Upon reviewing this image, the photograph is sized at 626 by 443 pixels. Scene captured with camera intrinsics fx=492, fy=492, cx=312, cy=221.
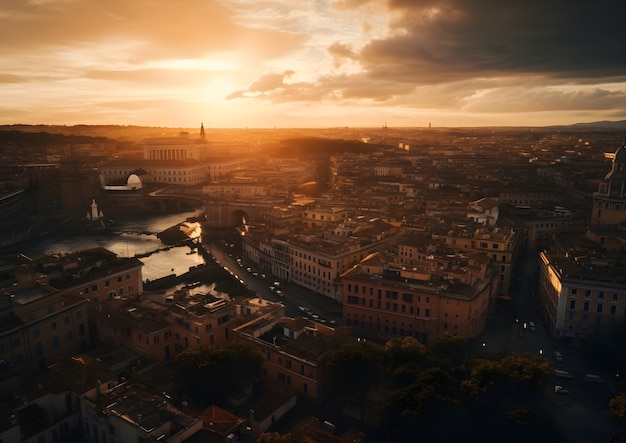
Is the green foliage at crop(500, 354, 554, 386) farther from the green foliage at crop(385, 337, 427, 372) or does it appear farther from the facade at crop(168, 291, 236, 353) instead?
the facade at crop(168, 291, 236, 353)

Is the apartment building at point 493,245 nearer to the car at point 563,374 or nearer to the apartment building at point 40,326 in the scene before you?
the car at point 563,374

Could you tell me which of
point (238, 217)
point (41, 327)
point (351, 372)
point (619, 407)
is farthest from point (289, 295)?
→ point (238, 217)

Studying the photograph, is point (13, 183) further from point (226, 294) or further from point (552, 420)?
point (552, 420)

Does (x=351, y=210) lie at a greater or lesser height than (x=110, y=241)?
greater

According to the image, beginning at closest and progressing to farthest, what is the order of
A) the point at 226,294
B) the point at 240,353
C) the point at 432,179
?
the point at 240,353 < the point at 226,294 < the point at 432,179

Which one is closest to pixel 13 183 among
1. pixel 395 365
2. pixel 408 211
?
pixel 408 211

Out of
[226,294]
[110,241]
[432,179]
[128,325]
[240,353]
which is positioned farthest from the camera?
[432,179]

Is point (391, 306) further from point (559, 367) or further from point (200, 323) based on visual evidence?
point (200, 323)
